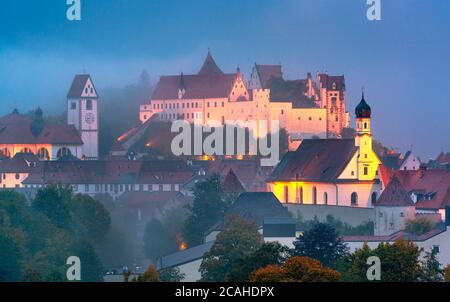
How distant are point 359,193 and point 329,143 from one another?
530 cm

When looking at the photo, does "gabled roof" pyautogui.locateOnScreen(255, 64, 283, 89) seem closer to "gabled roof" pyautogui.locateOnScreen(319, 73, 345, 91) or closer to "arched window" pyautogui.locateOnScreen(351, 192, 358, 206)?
"gabled roof" pyautogui.locateOnScreen(319, 73, 345, 91)

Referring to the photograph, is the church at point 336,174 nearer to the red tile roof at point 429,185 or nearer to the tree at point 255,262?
the red tile roof at point 429,185

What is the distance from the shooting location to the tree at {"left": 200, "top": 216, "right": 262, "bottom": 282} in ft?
149

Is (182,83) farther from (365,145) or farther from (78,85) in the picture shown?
(365,145)

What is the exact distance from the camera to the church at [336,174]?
233 feet

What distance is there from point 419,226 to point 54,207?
34.4ft

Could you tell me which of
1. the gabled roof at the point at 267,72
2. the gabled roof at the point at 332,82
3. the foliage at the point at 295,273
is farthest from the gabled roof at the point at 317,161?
the foliage at the point at 295,273

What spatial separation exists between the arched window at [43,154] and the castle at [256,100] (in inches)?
186

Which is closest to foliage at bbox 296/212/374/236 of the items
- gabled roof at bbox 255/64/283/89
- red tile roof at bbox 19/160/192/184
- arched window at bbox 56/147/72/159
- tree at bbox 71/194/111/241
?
tree at bbox 71/194/111/241

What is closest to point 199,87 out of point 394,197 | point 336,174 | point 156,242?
point 336,174

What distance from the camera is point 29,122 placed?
339 ft

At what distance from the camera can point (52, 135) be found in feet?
337
